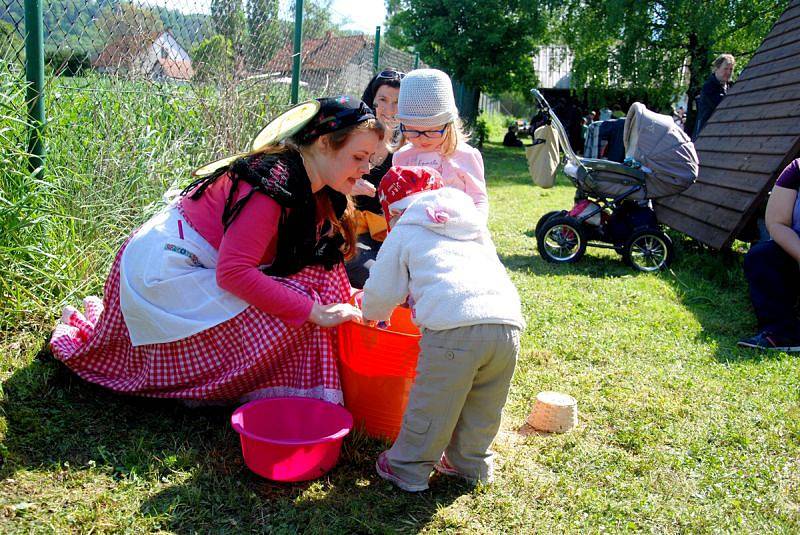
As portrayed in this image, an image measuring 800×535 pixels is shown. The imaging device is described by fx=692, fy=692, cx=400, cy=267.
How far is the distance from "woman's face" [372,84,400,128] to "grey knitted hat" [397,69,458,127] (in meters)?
0.67

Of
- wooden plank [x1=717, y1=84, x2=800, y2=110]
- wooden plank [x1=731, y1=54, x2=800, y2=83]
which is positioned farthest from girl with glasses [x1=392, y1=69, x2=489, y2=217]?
wooden plank [x1=731, y1=54, x2=800, y2=83]

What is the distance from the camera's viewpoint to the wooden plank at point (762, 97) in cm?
601

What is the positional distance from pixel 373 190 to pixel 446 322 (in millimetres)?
1087

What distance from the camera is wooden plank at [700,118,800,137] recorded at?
18.6 feet

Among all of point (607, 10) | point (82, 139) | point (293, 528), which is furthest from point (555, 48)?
point (293, 528)

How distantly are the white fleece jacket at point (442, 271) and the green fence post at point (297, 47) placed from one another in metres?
3.80

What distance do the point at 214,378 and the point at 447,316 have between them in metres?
0.92

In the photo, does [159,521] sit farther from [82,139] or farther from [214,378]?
[82,139]

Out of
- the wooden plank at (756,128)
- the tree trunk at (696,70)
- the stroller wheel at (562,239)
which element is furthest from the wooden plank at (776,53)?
the tree trunk at (696,70)

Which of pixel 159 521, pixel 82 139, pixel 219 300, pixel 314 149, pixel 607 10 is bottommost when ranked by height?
pixel 159 521

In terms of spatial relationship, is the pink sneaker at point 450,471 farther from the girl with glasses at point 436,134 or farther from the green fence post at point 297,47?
the green fence post at point 297,47

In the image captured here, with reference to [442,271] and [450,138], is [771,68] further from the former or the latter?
[442,271]

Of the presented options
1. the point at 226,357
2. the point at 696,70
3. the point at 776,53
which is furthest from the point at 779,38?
the point at 696,70

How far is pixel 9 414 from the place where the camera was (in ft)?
7.89
